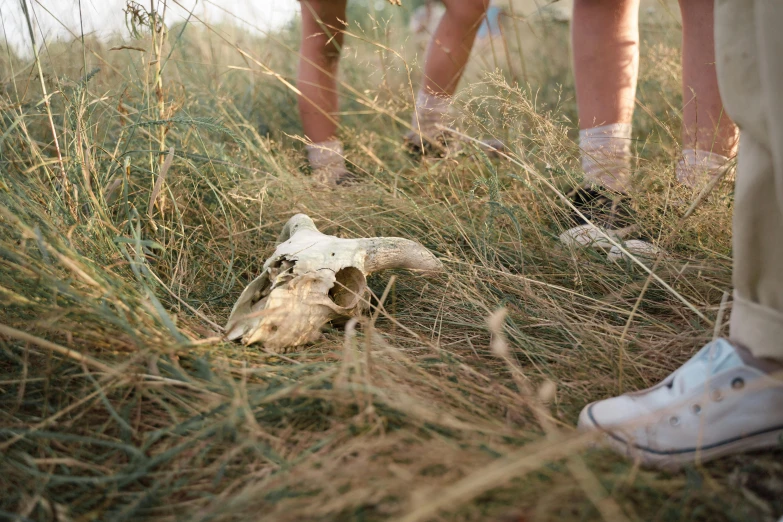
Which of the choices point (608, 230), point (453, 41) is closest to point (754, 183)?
point (608, 230)

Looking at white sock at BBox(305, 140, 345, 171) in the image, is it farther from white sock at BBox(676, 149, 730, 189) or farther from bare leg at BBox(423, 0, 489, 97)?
white sock at BBox(676, 149, 730, 189)

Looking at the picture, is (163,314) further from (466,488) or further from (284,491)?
(466,488)

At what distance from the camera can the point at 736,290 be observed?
958 mm

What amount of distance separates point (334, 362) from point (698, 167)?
1099mm

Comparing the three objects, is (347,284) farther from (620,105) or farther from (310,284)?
(620,105)

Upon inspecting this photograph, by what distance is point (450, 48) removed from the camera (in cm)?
238

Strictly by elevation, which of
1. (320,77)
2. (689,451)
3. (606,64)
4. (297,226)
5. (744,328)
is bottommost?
(689,451)

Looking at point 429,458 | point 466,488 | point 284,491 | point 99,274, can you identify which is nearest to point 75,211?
point 99,274

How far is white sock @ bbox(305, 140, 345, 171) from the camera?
2277 mm

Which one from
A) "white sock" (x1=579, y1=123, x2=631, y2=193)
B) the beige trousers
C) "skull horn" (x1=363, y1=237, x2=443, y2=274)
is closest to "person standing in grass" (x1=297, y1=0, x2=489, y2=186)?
"white sock" (x1=579, y1=123, x2=631, y2=193)

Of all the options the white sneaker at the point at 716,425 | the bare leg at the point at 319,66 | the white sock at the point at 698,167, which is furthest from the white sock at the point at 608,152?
the bare leg at the point at 319,66

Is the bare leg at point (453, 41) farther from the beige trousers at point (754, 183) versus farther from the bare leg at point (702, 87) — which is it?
the beige trousers at point (754, 183)

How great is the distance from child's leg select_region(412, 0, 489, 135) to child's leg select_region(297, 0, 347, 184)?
380mm

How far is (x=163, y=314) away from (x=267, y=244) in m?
0.75
